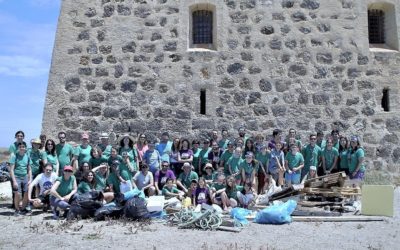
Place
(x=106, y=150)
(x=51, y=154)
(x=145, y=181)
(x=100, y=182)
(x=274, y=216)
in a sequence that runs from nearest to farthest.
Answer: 1. (x=274, y=216)
2. (x=100, y=182)
3. (x=145, y=181)
4. (x=51, y=154)
5. (x=106, y=150)

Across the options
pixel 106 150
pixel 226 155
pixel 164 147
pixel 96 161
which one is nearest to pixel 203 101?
pixel 164 147

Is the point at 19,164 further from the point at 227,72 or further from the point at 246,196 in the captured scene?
the point at 227,72

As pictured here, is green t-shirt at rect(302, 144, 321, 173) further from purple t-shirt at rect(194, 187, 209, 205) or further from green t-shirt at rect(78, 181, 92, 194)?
green t-shirt at rect(78, 181, 92, 194)

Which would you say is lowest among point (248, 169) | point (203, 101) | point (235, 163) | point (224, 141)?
point (248, 169)

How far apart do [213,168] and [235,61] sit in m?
2.83

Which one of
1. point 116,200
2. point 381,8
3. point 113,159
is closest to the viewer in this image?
point 116,200

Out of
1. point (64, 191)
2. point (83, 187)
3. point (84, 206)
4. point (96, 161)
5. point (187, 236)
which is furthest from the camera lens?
point (96, 161)

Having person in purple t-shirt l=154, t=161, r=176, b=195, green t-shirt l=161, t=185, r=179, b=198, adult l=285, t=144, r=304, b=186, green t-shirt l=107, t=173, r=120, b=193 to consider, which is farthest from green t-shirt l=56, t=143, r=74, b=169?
adult l=285, t=144, r=304, b=186

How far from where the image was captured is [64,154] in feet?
29.5

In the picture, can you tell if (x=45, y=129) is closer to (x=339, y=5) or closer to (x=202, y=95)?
(x=202, y=95)

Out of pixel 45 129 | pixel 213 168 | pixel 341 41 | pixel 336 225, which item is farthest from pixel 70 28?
Result: pixel 336 225

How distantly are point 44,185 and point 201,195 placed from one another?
2.73 m

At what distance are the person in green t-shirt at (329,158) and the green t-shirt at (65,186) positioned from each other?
470 cm

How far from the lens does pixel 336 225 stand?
7254mm
